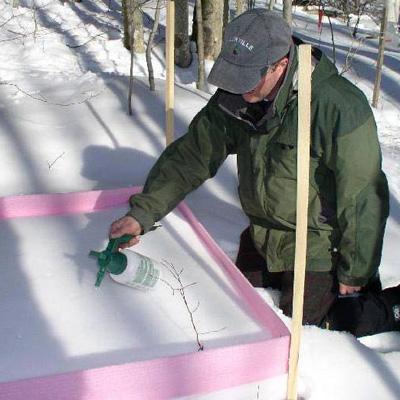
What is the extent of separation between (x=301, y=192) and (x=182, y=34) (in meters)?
6.03

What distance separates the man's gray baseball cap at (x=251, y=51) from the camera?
1554 millimetres

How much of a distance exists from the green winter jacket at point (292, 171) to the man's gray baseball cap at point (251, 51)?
0.09 m

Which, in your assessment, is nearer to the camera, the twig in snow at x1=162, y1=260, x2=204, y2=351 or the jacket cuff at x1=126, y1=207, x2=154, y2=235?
the twig in snow at x1=162, y1=260, x2=204, y2=351

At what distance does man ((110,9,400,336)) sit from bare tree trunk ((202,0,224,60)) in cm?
473

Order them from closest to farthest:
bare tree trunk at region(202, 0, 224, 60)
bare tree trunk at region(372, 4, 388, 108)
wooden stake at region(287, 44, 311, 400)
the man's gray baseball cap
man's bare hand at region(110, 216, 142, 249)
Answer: wooden stake at region(287, 44, 311, 400)
the man's gray baseball cap
man's bare hand at region(110, 216, 142, 249)
bare tree trunk at region(372, 4, 388, 108)
bare tree trunk at region(202, 0, 224, 60)

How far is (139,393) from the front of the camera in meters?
1.51

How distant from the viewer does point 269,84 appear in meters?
1.64

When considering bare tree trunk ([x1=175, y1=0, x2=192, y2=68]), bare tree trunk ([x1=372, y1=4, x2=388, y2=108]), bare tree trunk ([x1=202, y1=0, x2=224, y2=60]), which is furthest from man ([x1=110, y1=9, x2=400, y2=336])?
bare tree trunk ([x1=175, y1=0, x2=192, y2=68])

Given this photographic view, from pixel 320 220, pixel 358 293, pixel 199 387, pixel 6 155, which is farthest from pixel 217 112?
pixel 6 155

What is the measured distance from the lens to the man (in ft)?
5.27

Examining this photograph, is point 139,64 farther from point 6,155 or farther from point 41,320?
point 41,320

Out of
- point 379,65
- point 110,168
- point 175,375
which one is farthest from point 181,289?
point 379,65

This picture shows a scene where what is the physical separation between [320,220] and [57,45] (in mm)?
6746

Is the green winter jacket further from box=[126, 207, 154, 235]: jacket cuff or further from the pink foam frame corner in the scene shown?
the pink foam frame corner
